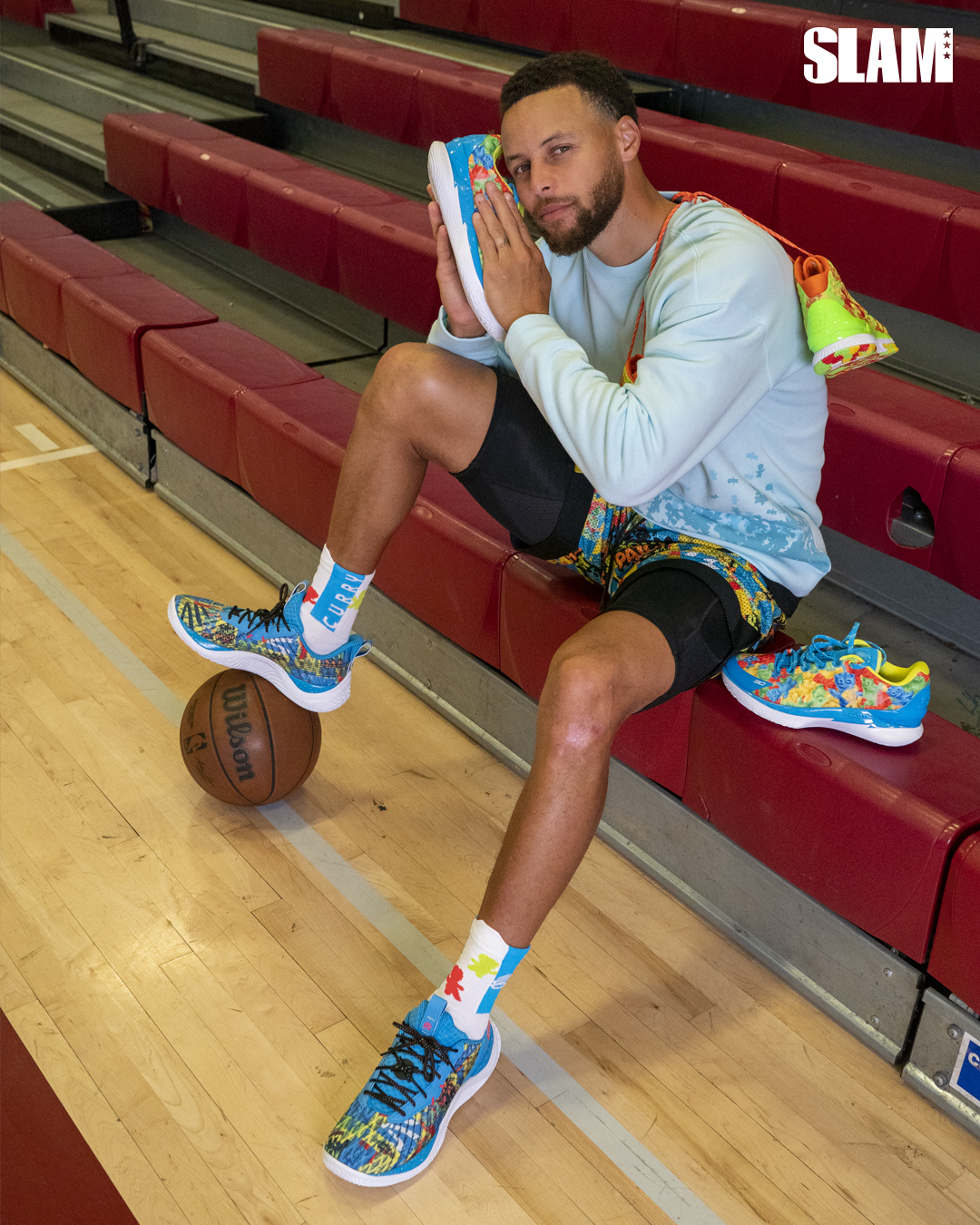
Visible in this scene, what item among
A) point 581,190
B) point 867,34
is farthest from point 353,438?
point 867,34

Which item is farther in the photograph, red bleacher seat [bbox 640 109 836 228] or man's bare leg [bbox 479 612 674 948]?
red bleacher seat [bbox 640 109 836 228]

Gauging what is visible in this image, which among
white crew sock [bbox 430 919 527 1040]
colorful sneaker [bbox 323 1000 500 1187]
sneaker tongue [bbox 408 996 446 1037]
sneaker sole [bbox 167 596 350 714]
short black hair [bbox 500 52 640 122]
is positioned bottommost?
colorful sneaker [bbox 323 1000 500 1187]

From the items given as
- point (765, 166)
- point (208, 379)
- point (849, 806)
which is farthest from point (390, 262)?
point (849, 806)

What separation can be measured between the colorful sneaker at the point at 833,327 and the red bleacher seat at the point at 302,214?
1.55 meters

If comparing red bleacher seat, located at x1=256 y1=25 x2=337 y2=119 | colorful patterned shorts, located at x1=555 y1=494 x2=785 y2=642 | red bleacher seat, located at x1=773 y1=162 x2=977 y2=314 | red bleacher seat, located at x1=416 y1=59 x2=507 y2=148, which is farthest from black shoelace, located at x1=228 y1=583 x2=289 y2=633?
red bleacher seat, located at x1=256 y1=25 x2=337 y2=119

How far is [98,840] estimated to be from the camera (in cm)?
156

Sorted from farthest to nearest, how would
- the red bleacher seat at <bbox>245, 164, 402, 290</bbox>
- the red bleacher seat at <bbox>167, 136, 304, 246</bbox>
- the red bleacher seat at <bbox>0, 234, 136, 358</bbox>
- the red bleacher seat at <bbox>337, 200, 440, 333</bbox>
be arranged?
the red bleacher seat at <bbox>167, 136, 304, 246</bbox> < the red bleacher seat at <bbox>0, 234, 136, 358</bbox> < the red bleacher seat at <bbox>245, 164, 402, 290</bbox> < the red bleacher seat at <bbox>337, 200, 440, 333</bbox>

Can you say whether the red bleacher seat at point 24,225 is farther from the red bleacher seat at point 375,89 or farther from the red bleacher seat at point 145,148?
the red bleacher seat at point 375,89

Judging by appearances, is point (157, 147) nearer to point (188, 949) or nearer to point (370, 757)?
point (370, 757)

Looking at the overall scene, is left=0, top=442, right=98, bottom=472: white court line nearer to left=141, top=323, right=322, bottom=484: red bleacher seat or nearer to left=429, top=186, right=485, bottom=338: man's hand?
left=141, top=323, right=322, bottom=484: red bleacher seat

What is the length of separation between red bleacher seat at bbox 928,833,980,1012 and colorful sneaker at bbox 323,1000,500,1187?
464 mm

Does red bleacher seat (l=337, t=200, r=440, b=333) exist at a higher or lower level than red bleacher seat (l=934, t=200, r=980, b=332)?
lower

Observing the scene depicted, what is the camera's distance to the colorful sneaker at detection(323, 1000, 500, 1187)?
1.13 m

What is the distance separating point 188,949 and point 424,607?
0.62 metres
